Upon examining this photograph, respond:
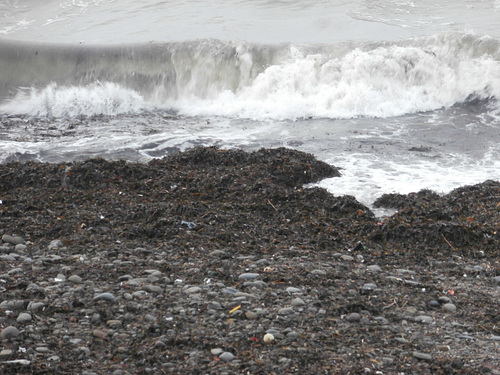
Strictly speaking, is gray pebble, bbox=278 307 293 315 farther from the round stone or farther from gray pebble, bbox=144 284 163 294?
the round stone

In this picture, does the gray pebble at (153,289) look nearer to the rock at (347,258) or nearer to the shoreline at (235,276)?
the shoreline at (235,276)

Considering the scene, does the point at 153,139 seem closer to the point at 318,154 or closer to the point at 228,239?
the point at 318,154

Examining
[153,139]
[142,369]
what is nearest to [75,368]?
[142,369]

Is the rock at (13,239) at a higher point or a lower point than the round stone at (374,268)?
higher

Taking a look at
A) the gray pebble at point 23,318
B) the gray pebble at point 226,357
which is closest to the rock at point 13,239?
the gray pebble at point 23,318

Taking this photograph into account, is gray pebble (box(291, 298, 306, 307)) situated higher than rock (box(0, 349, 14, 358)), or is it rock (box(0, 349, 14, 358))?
rock (box(0, 349, 14, 358))

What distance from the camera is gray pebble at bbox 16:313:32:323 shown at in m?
4.26

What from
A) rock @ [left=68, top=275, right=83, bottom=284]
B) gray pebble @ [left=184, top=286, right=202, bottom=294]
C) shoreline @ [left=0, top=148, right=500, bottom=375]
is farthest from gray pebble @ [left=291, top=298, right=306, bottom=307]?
rock @ [left=68, top=275, right=83, bottom=284]

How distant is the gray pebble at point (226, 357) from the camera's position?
12.9ft

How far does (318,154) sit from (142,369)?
314 inches

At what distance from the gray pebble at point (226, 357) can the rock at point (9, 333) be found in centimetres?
144

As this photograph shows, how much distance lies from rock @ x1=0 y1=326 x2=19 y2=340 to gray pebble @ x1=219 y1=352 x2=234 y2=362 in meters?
1.44

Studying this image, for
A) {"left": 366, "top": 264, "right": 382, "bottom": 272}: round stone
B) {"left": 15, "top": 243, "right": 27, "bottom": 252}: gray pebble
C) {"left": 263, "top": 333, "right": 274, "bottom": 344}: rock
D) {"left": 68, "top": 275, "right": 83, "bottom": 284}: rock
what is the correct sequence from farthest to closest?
{"left": 15, "top": 243, "right": 27, "bottom": 252}: gray pebble
{"left": 366, "top": 264, "right": 382, "bottom": 272}: round stone
{"left": 68, "top": 275, "right": 83, "bottom": 284}: rock
{"left": 263, "top": 333, "right": 274, "bottom": 344}: rock

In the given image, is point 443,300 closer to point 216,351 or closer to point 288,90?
point 216,351
